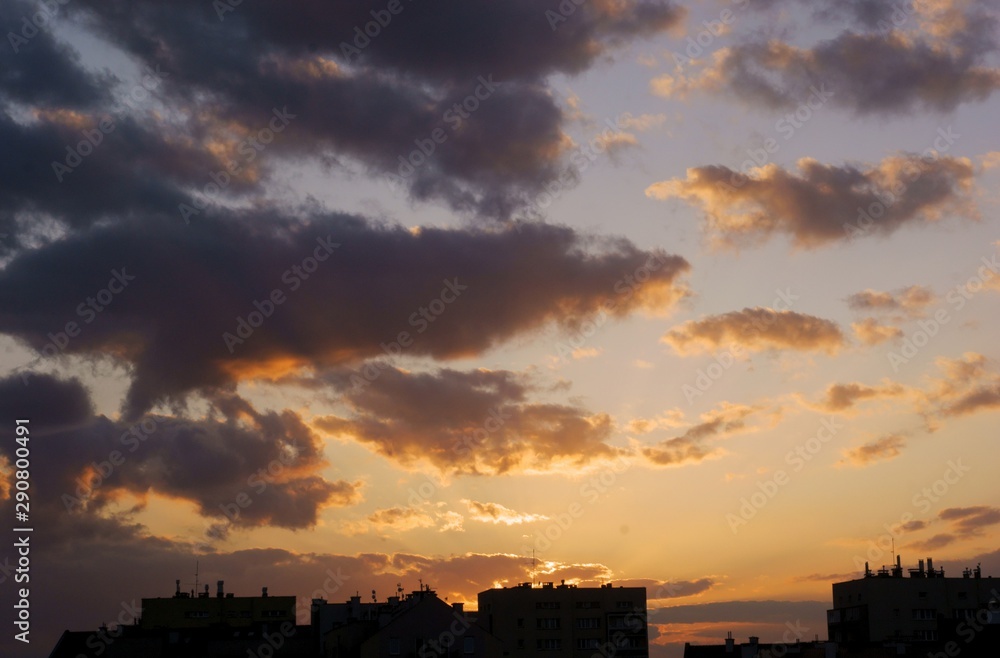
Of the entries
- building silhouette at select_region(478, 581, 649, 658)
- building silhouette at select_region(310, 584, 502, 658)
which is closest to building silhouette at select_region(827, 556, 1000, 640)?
building silhouette at select_region(478, 581, 649, 658)

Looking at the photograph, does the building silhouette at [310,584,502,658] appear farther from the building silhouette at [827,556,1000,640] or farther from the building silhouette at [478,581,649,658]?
the building silhouette at [827,556,1000,640]

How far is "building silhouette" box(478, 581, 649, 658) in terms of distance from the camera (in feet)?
536

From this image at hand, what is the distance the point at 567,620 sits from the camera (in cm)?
16500

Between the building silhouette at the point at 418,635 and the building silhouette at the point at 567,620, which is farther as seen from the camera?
the building silhouette at the point at 567,620

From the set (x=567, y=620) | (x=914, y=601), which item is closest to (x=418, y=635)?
(x=567, y=620)

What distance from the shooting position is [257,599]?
17088 cm

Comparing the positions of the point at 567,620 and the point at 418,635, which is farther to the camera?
the point at 567,620

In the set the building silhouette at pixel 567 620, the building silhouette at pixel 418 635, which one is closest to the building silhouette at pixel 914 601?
the building silhouette at pixel 567 620

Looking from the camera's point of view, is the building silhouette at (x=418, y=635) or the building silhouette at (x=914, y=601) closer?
the building silhouette at (x=418, y=635)

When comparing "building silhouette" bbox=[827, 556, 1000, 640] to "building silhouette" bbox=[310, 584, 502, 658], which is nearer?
"building silhouette" bbox=[310, 584, 502, 658]

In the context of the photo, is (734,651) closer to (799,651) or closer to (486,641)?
(799,651)

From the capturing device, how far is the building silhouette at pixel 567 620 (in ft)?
536

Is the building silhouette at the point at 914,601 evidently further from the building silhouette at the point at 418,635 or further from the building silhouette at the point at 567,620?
the building silhouette at the point at 418,635

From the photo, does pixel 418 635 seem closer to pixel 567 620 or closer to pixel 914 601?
pixel 567 620
